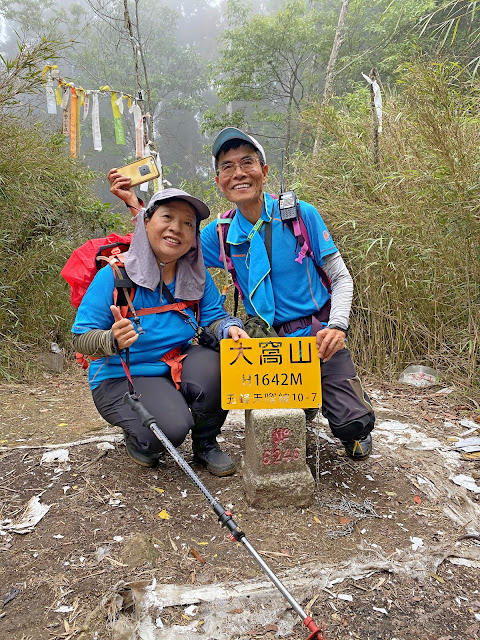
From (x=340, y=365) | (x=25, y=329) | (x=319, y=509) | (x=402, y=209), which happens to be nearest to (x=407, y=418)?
(x=340, y=365)

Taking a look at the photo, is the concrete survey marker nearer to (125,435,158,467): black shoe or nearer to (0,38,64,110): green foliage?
(125,435,158,467): black shoe

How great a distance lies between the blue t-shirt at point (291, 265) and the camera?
2.30 m

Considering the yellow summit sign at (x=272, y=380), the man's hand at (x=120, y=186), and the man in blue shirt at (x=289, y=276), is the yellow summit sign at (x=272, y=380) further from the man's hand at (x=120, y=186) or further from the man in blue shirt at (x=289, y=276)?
the man's hand at (x=120, y=186)

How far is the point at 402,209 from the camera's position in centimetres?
372

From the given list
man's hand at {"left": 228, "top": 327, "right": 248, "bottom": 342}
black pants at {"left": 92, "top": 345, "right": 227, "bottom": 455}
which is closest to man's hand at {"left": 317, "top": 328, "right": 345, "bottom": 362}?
man's hand at {"left": 228, "top": 327, "right": 248, "bottom": 342}

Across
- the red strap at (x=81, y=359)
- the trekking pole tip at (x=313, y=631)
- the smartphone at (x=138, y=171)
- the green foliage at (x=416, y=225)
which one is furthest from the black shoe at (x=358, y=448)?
the smartphone at (x=138, y=171)

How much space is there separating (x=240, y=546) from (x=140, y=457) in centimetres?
79

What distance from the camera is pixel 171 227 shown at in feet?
6.98

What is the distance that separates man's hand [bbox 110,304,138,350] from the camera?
191cm

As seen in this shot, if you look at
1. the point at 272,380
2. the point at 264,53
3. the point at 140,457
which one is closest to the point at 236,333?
the point at 272,380

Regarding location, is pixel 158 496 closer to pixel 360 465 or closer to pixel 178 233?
pixel 360 465

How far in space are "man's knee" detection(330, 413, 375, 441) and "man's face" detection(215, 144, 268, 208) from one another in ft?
3.97

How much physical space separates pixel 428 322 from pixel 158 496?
2561 mm

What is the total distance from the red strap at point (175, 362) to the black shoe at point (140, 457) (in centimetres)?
39
